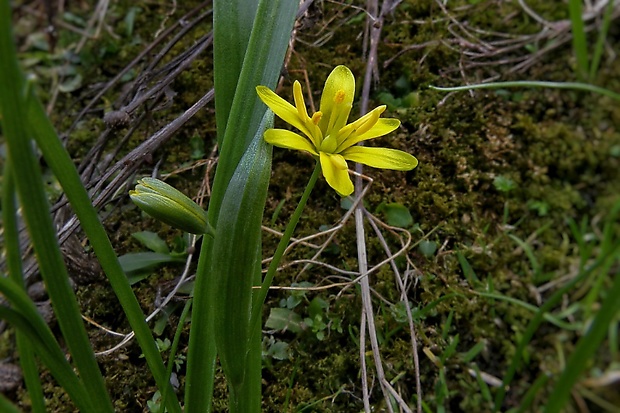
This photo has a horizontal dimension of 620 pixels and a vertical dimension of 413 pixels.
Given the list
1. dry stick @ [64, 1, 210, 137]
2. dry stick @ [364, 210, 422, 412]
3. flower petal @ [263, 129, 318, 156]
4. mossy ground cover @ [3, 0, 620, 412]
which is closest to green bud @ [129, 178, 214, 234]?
flower petal @ [263, 129, 318, 156]

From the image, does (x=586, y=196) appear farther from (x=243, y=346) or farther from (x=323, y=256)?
(x=243, y=346)

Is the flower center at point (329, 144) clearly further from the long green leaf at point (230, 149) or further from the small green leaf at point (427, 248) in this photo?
the small green leaf at point (427, 248)

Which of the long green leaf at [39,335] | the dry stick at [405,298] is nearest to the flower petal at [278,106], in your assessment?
the long green leaf at [39,335]

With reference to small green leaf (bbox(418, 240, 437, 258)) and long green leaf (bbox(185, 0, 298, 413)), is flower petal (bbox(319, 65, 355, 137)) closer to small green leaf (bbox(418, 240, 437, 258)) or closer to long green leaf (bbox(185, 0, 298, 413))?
long green leaf (bbox(185, 0, 298, 413))

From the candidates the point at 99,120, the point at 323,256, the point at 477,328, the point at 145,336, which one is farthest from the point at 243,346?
the point at 99,120

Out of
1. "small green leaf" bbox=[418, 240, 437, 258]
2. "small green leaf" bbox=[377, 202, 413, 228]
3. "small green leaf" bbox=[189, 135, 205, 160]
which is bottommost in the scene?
"small green leaf" bbox=[418, 240, 437, 258]

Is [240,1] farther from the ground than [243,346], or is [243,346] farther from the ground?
[240,1]

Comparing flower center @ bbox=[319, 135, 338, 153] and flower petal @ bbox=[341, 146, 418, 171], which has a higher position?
flower center @ bbox=[319, 135, 338, 153]

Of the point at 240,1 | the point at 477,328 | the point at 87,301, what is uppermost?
the point at 240,1
